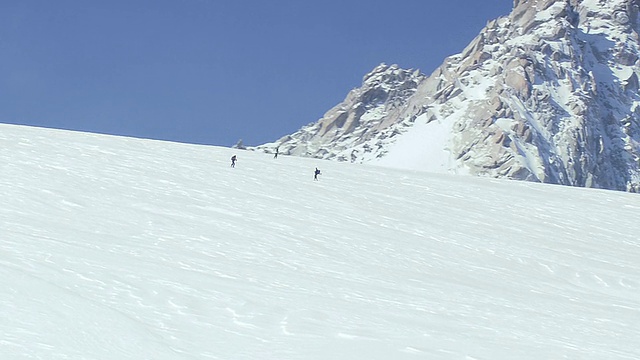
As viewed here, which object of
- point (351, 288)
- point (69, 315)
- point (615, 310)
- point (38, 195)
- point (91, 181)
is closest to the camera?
point (69, 315)

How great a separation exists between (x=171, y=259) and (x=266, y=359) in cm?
715

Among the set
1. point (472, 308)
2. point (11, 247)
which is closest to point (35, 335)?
point (11, 247)

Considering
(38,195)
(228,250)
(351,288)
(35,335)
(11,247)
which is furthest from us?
(38,195)

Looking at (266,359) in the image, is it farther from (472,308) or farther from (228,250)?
(228,250)

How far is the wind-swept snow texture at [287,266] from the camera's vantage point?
42.6 ft

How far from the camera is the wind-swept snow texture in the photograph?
42.6ft

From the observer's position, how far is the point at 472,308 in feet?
57.5

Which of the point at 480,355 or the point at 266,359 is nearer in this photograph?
the point at 266,359

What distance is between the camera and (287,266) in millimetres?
20062

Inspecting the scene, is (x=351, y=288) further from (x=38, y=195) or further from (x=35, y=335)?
(x=38, y=195)

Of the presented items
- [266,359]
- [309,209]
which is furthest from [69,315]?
[309,209]

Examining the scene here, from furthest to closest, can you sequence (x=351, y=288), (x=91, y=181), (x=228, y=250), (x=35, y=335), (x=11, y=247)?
(x=91, y=181) → (x=228, y=250) → (x=351, y=288) → (x=11, y=247) → (x=35, y=335)

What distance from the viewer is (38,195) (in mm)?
25922

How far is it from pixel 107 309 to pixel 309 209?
1809 cm
